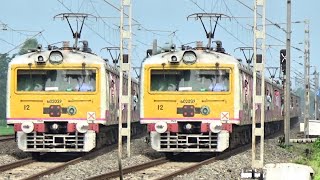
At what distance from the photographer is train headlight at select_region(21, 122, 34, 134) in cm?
→ 2238

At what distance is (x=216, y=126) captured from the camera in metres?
22.2

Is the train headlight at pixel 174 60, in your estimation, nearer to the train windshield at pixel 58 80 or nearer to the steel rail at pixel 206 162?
the train windshield at pixel 58 80

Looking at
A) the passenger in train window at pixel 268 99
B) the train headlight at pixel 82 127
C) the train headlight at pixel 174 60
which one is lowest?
the train headlight at pixel 82 127

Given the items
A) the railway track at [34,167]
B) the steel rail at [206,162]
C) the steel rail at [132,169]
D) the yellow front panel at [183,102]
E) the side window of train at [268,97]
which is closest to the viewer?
the steel rail at [132,169]

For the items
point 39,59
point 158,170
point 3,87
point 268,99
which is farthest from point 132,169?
point 3,87

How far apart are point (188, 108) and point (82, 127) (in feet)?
9.31

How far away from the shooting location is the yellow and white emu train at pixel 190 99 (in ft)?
73.2

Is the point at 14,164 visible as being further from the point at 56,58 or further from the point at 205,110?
the point at 205,110

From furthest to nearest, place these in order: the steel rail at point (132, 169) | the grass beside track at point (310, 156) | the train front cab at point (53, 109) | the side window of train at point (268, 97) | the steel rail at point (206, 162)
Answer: the side window of train at point (268, 97)
the train front cab at point (53, 109)
the grass beside track at point (310, 156)
the steel rail at point (206, 162)
the steel rail at point (132, 169)

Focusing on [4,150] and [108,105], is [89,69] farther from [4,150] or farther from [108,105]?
[4,150]

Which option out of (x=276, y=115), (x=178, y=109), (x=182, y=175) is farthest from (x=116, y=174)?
(x=276, y=115)

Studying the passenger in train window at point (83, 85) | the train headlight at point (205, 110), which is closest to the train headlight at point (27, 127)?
the passenger in train window at point (83, 85)

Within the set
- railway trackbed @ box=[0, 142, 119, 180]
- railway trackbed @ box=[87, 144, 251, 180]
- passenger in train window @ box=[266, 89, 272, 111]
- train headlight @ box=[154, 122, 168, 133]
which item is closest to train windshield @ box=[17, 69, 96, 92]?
railway trackbed @ box=[0, 142, 119, 180]

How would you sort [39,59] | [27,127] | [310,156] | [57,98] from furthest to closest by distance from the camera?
[310,156] → [57,98] → [39,59] → [27,127]
